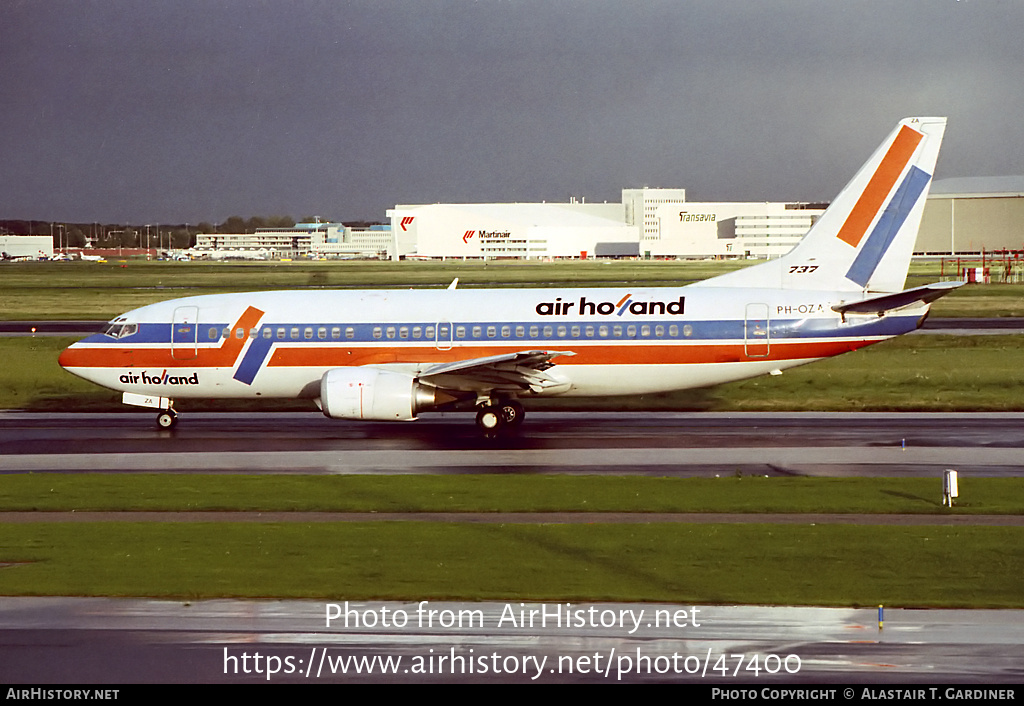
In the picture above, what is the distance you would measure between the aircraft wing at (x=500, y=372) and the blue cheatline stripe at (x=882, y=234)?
322 inches

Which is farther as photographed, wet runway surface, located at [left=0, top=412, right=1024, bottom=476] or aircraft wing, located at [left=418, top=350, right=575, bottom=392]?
aircraft wing, located at [left=418, top=350, right=575, bottom=392]

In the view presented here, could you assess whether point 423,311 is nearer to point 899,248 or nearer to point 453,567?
point 899,248

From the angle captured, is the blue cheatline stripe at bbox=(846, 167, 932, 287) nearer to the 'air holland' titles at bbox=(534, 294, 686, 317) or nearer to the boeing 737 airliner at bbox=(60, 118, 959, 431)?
the boeing 737 airliner at bbox=(60, 118, 959, 431)

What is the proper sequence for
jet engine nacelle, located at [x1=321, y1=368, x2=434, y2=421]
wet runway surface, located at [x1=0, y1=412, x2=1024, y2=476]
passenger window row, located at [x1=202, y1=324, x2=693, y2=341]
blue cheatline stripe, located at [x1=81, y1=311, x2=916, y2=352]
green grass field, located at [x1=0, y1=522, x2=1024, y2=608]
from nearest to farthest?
green grass field, located at [x1=0, y1=522, x2=1024, y2=608] < wet runway surface, located at [x1=0, y1=412, x2=1024, y2=476] < jet engine nacelle, located at [x1=321, y1=368, x2=434, y2=421] < blue cheatline stripe, located at [x1=81, y1=311, x2=916, y2=352] < passenger window row, located at [x1=202, y1=324, x2=693, y2=341]

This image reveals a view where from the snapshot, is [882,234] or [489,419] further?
[882,234]

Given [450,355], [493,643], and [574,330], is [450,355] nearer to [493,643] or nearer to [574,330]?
[574,330]

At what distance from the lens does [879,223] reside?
3083cm

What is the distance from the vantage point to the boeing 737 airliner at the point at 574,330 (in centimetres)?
3002

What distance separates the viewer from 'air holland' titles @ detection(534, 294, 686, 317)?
100ft

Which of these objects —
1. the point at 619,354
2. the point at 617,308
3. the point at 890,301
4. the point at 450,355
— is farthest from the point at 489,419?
the point at 890,301

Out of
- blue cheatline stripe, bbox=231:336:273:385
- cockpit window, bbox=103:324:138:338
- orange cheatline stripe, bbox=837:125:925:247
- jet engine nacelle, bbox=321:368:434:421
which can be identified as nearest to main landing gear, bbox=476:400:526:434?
jet engine nacelle, bbox=321:368:434:421

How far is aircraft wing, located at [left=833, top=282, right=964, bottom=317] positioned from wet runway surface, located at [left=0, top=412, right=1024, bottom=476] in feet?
11.0

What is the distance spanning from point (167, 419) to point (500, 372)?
33.3 ft
